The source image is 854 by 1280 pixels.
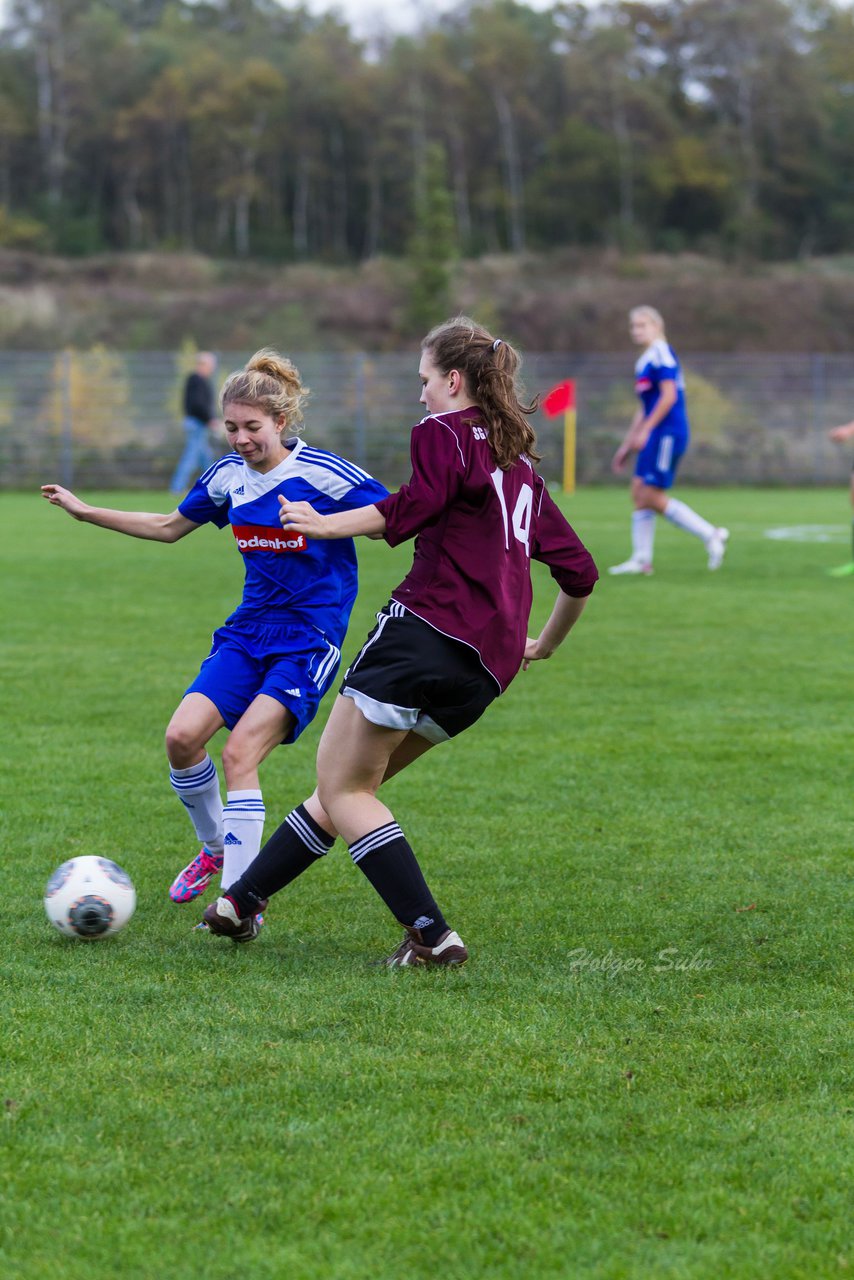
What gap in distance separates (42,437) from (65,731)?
23.6m

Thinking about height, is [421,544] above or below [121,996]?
above

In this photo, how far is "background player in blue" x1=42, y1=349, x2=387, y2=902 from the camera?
15.1 ft

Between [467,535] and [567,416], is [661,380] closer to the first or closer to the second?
[467,535]

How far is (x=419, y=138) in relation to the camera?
265 feet

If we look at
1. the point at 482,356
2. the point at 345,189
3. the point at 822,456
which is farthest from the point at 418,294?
the point at 482,356

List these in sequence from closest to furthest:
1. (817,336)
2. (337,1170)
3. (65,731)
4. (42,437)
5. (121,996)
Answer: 1. (337,1170)
2. (121,996)
3. (65,731)
4. (42,437)
5. (817,336)

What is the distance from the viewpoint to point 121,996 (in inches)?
147

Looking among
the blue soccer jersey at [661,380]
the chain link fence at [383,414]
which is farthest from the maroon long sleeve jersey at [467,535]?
the chain link fence at [383,414]

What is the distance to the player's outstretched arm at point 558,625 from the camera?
430 cm

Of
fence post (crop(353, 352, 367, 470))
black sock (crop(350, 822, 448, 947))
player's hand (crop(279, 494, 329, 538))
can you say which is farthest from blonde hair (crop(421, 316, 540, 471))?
fence post (crop(353, 352, 367, 470))

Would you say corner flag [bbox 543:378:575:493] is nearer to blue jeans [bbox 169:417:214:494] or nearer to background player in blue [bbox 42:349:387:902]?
Result: blue jeans [bbox 169:417:214:494]

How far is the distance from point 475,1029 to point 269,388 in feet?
6.86

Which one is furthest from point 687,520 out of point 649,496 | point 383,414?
point 383,414

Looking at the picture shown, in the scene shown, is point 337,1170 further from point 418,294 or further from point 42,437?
point 418,294
